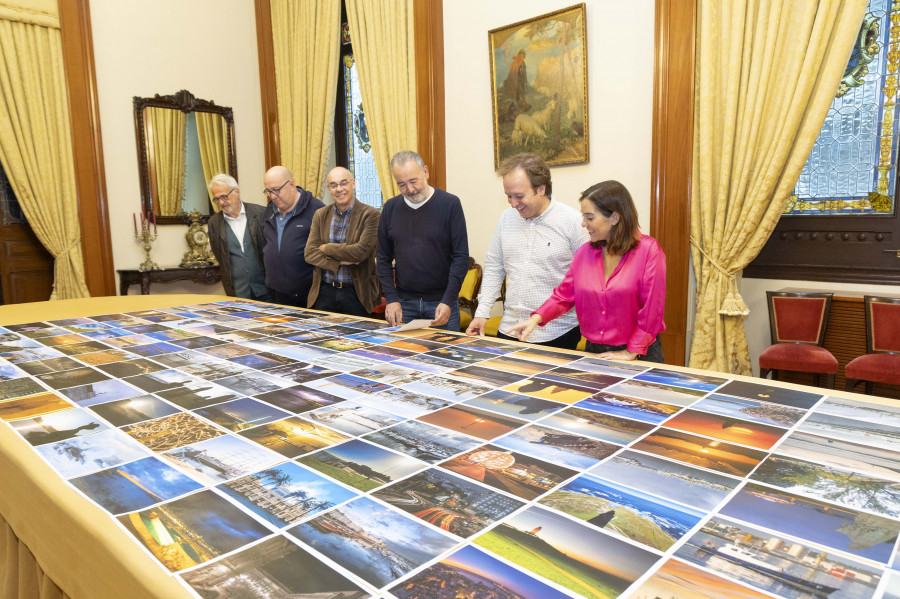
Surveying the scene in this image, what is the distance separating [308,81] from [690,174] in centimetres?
421

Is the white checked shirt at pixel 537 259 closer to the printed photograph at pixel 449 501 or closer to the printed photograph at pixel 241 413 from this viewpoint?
the printed photograph at pixel 241 413

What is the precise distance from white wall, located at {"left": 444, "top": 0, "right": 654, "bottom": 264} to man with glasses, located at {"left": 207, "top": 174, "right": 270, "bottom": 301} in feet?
5.95

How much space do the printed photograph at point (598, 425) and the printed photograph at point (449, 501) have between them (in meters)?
0.36

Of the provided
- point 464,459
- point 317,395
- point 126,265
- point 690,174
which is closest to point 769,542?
Answer: point 464,459

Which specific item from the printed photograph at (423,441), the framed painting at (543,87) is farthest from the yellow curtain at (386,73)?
the printed photograph at (423,441)

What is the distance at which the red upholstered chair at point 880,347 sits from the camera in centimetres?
320

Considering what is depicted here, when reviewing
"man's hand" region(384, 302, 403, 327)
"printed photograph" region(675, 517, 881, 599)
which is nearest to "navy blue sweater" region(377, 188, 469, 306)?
"man's hand" region(384, 302, 403, 327)

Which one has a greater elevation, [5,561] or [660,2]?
[660,2]

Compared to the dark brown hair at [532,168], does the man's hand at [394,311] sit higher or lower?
lower

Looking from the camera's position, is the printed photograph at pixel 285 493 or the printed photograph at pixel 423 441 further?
the printed photograph at pixel 423 441

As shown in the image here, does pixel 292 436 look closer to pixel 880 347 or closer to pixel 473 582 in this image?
pixel 473 582

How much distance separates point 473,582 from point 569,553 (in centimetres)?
15

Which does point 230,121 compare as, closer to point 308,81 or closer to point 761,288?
point 308,81

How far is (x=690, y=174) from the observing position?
3.87m
